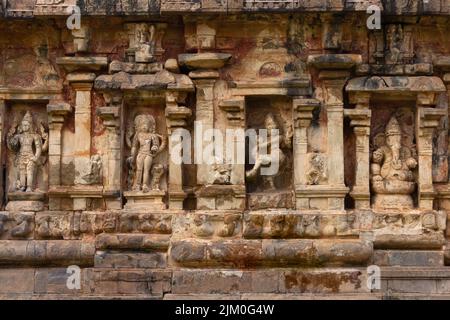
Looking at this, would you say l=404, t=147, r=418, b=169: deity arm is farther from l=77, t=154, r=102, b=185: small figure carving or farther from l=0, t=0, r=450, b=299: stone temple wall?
l=77, t=154, r=102, b=185: small figure carving

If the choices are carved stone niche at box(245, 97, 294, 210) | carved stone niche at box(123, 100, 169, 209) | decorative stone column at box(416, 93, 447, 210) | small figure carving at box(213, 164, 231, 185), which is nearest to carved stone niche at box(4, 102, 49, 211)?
carved stone niche at box(123, 100, 169, 209)

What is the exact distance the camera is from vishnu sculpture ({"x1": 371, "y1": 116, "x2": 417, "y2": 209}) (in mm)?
12906

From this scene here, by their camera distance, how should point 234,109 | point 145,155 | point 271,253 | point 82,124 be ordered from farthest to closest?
point 82,124 → point 145,155 → point 234,109 → point 271,253

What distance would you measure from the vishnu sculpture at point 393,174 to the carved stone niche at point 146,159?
314 cm

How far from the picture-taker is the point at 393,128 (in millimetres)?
13062

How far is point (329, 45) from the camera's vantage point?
12.9 m

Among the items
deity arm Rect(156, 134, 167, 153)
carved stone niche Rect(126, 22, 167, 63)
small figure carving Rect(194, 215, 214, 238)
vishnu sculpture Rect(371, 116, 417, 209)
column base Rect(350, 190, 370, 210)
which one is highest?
carved stone niche Rect(126, 22, 167, 63)

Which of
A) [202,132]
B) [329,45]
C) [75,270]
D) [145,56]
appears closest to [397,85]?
[329,45]

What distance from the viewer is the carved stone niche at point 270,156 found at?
1294 centimetres

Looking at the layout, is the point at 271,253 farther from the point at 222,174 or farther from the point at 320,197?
the point at 222,174

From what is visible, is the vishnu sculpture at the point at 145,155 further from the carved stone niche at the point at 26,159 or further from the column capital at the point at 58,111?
the carved stone niche at the point at 26,159

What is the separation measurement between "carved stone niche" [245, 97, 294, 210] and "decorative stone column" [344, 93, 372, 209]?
938 mm

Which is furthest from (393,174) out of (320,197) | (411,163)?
(320,197)

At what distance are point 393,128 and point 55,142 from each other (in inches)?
199
